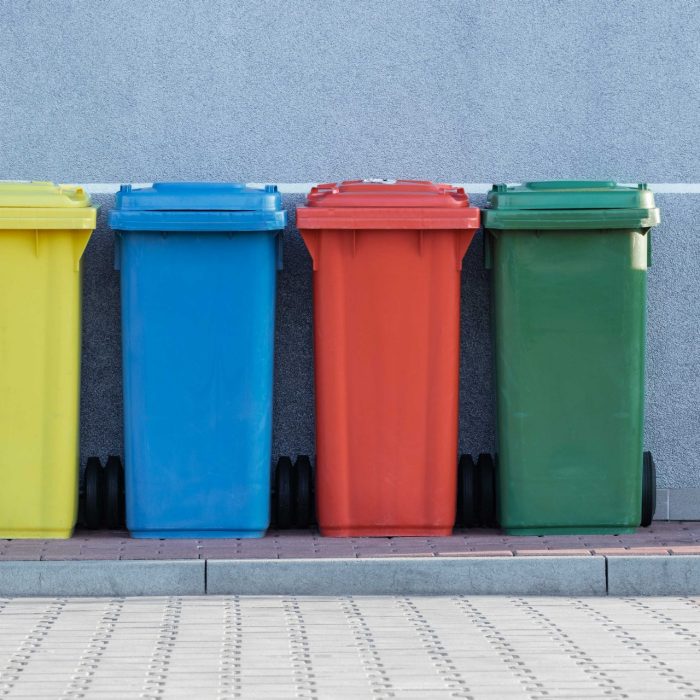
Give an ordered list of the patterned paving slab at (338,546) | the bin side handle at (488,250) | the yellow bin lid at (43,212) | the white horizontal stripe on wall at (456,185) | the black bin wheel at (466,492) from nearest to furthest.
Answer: the patterned paving slab at (338,546) → the yellow bin lid at (43,212) → the bin side handle at (488,250) → the black bin wheel at (466,492) → the white horizontal stripe on wall at (456,185)

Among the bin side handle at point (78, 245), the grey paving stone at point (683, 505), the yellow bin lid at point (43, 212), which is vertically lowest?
the grey paving stone at point (683, 505)

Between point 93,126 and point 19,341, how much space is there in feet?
4.55

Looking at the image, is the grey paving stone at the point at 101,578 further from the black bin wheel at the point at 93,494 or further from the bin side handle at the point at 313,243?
the bin side handle at the point at 313,243

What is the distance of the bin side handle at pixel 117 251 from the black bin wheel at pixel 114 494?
0.91 meters

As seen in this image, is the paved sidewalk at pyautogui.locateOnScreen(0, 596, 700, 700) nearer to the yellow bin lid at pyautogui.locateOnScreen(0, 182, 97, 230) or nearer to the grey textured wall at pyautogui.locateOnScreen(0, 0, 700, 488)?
the yellow bin lid at pyautogui.locateOnScreen(0, 182, 97, 230)

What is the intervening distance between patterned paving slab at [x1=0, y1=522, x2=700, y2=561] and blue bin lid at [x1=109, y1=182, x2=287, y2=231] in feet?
4.45

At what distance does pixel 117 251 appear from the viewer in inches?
284

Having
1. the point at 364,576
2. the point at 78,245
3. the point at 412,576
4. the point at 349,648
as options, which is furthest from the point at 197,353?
the point at 349,648

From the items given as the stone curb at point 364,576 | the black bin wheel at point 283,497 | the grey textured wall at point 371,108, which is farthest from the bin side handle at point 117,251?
the stone curb at point 364,576

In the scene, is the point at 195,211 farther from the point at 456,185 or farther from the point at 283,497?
the point at 456,185

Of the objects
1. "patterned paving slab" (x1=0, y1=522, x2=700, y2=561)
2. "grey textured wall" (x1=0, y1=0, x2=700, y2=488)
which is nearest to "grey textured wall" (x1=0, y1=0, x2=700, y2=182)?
"grey textured wall" (x1=0, y1=0, x2=700, y2=488)

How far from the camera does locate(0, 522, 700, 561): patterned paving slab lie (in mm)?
6570

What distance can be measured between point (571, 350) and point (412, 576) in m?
1.37

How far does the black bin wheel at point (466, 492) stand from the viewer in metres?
7.46
